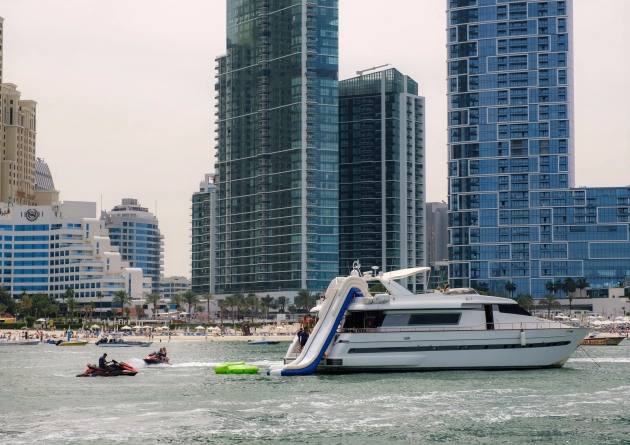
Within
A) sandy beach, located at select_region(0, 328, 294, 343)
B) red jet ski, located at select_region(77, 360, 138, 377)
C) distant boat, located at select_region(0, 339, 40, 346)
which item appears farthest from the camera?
sandy beach, located at select_region(0, 328, 294, 343)

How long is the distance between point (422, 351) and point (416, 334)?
3.72 feet

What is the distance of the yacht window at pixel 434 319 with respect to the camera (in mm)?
70062

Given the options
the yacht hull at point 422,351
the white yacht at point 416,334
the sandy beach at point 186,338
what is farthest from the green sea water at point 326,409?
the sandy beach at point 186,338

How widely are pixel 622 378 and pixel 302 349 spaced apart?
68.8 feet

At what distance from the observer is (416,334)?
229 ft

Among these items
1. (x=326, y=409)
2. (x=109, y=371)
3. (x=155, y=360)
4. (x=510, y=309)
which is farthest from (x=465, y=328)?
(x=155, y=360)

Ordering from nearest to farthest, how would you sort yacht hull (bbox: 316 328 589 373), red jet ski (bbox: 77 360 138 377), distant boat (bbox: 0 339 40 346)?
yacht hull (bbox: 316 328 589 373)
red jet ski (bbox: 77 360 138 377)
distant boat (bbox: 0 339 40 346)

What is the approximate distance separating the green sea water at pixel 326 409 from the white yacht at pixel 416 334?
104 cm

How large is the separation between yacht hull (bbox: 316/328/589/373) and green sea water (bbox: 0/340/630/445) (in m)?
0.88

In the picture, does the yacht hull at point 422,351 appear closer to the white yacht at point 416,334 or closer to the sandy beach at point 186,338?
the white yacht at point 416,334

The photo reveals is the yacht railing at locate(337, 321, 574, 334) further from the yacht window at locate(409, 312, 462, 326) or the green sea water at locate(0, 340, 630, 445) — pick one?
the green sea water at locate(0, 340, 630, 445)

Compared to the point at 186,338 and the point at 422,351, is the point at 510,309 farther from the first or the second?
the point at 186,338

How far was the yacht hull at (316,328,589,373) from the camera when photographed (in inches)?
2721

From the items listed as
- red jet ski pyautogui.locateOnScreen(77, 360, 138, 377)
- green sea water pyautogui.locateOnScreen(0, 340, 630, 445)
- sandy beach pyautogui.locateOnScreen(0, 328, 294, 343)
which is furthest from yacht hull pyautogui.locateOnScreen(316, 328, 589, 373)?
sandy beach pyautogui.locateOnScreen(0, 328, 294, 343)
